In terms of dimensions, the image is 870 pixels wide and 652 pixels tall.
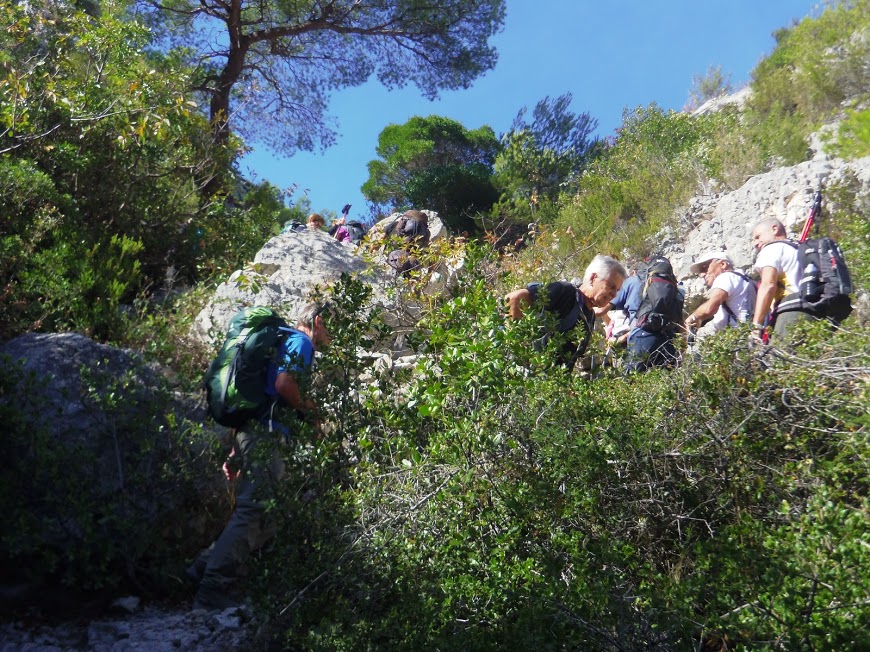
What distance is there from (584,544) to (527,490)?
290 mm

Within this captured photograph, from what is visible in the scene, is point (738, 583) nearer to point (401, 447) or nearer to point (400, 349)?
point (401, 447)

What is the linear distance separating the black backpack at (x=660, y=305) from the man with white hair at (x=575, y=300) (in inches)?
11.1

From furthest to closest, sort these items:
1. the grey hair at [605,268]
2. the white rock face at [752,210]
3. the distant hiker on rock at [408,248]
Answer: the white rock face at [752,210] → the distant hiker on rock at [408,248] → the grey hair at [605,268]

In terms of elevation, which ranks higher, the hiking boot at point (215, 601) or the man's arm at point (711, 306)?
the man's arm at point (711, 306)

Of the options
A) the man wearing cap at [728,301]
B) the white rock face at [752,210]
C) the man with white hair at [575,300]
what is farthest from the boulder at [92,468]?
the white rock face at [752,210]

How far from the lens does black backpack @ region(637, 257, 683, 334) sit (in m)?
4.77

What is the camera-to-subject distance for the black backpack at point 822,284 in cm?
462

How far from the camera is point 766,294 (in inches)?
193

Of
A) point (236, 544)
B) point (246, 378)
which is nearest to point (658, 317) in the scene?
point (246, 378)

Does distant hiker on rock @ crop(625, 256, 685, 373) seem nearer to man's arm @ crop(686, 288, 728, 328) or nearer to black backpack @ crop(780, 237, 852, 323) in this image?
man's arm @ crop(686, 288, 728, 328)

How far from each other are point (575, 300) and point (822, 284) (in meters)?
1.52

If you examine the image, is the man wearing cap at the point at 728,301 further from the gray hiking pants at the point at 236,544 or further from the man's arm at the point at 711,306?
the gray hiking pants at the point at 236,544

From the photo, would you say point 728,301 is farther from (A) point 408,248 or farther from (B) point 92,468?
(B) point 92,468

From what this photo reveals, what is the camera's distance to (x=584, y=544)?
2.88m
